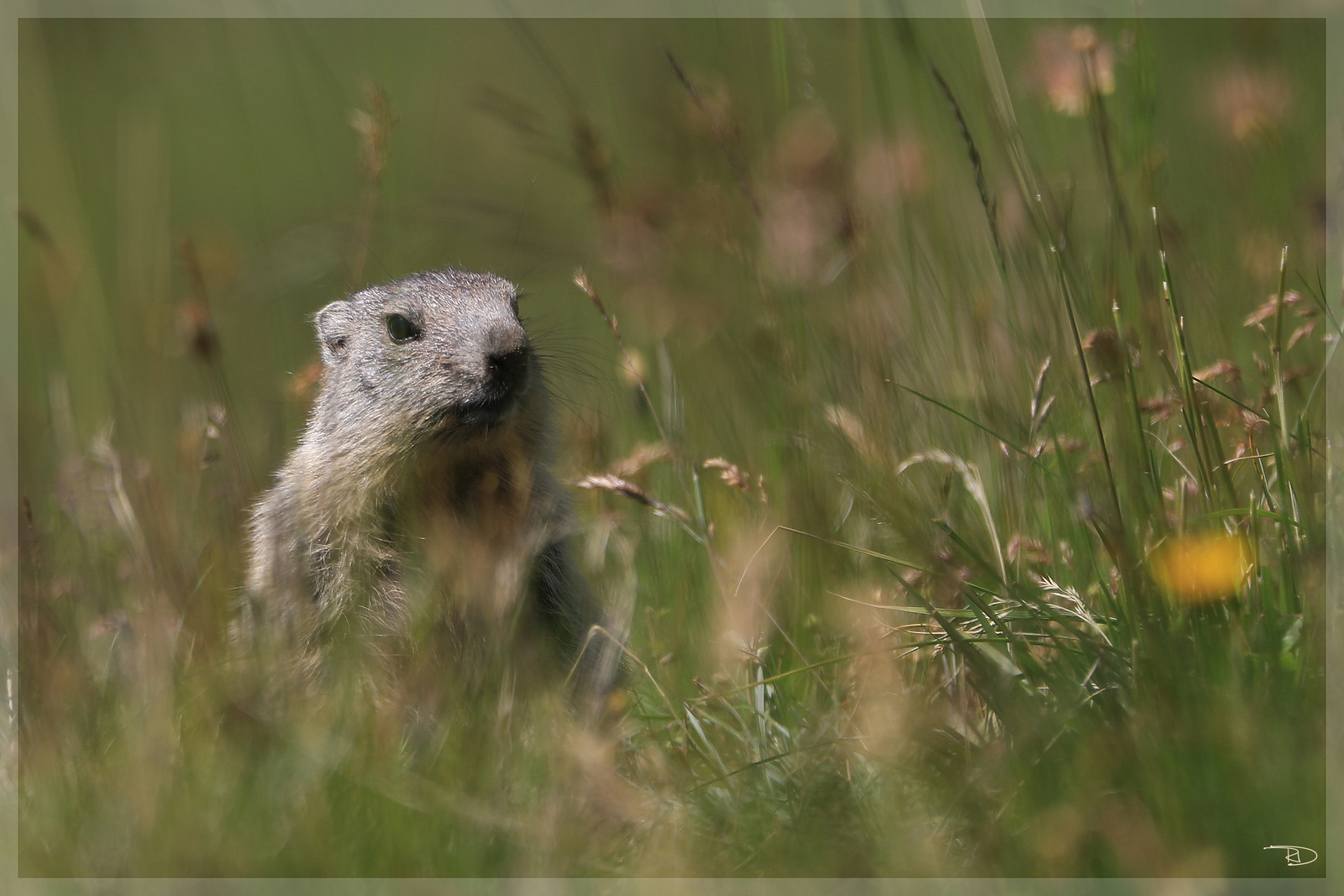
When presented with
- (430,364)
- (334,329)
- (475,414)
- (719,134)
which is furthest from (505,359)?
(334,329)

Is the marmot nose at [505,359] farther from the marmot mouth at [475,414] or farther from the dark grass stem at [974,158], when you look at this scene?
the dark grass stem at [974,158]

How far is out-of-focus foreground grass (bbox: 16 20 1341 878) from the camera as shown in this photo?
242 centimetres

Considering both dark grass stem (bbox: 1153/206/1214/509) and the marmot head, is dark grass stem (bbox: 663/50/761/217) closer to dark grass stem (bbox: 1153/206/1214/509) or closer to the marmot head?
the marmot head

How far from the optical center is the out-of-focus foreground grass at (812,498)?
242 cm

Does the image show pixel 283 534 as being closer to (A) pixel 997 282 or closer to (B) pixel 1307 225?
(A) pixel 997 282

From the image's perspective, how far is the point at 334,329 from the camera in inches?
182

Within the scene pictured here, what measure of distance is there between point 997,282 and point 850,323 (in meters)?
1.26

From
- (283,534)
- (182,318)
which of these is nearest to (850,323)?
(283,534)

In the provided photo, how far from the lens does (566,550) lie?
13.1 feet
